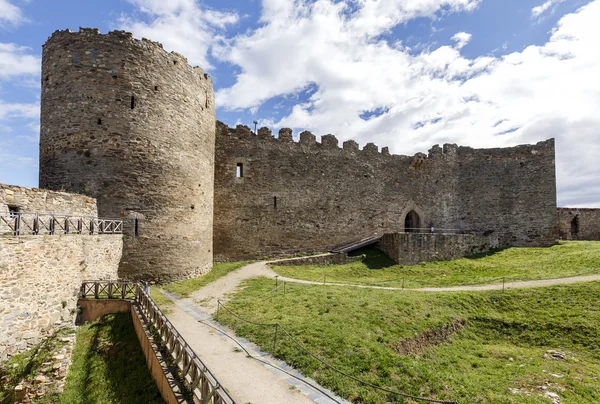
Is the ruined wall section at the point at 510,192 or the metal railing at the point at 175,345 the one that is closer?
the metal railing at the point at 175,345

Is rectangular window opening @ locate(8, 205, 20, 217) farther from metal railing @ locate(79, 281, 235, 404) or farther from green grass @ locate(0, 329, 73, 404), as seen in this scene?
green grass @ locate(0, 329, 73, 404)

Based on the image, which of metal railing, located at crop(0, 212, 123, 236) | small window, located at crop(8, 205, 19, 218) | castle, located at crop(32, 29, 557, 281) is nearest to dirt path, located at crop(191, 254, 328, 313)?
castle, located at crop(32, 29, 557, 281)

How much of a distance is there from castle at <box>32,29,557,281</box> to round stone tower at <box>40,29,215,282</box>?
0.15 ft

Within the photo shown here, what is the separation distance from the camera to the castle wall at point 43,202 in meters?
10.4

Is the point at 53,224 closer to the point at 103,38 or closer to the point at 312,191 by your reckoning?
the point at 103,38

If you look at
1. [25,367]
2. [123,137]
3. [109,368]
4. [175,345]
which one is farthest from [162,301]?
[123,137]

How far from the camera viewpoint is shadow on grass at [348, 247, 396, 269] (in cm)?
2269

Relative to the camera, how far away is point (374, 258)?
2388 cm

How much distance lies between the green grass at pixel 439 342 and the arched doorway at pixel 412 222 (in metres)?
14.8

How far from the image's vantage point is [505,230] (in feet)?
96.4

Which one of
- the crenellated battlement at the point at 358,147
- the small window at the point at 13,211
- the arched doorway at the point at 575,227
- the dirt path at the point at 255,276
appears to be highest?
the crenellated battlement at the point at 358,147

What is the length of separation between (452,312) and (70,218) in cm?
1431

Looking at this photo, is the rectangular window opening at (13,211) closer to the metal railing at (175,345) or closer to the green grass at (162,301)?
the metal railing at (175,345)

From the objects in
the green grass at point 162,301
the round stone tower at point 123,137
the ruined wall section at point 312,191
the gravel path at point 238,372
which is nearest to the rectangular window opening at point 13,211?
the round stone tower at point 123,137
